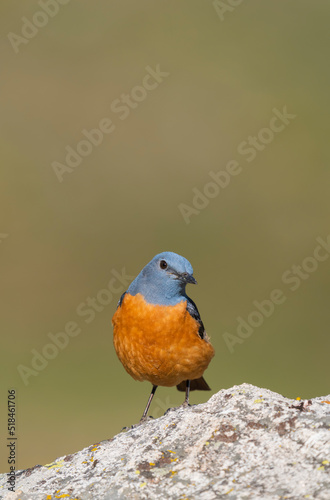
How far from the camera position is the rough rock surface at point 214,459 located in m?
4.02

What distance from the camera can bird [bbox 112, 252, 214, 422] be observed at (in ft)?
21.5

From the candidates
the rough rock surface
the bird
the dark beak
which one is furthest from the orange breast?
the rough rock surface

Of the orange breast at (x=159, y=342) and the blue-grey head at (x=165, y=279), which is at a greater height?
the blue-grey head at (x=165, y=279)

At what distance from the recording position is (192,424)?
16.1 feet

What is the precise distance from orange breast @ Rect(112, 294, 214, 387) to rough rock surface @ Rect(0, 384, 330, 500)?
51.2 inches

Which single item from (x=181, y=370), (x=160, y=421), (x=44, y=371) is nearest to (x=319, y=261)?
(x=44, y=371)

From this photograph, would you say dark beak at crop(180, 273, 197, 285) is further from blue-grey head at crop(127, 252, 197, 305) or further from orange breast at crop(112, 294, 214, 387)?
orange breast at crop(112, 294, 214, 387)

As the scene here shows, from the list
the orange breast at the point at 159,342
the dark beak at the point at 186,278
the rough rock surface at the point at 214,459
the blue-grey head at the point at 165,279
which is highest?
the blue-grey head at the point at 165,279

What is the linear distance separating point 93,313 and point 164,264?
45.3 ft

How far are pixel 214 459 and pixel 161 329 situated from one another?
231 centimetres

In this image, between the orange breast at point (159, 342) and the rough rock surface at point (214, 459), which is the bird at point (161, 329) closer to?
the orange breast at point (159, 342)

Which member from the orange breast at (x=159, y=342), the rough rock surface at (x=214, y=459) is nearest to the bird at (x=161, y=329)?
the orange breast at (x=159, y=342)

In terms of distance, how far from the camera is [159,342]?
6547 mm

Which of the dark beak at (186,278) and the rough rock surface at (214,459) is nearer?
the rough rock surface at (214,459)
